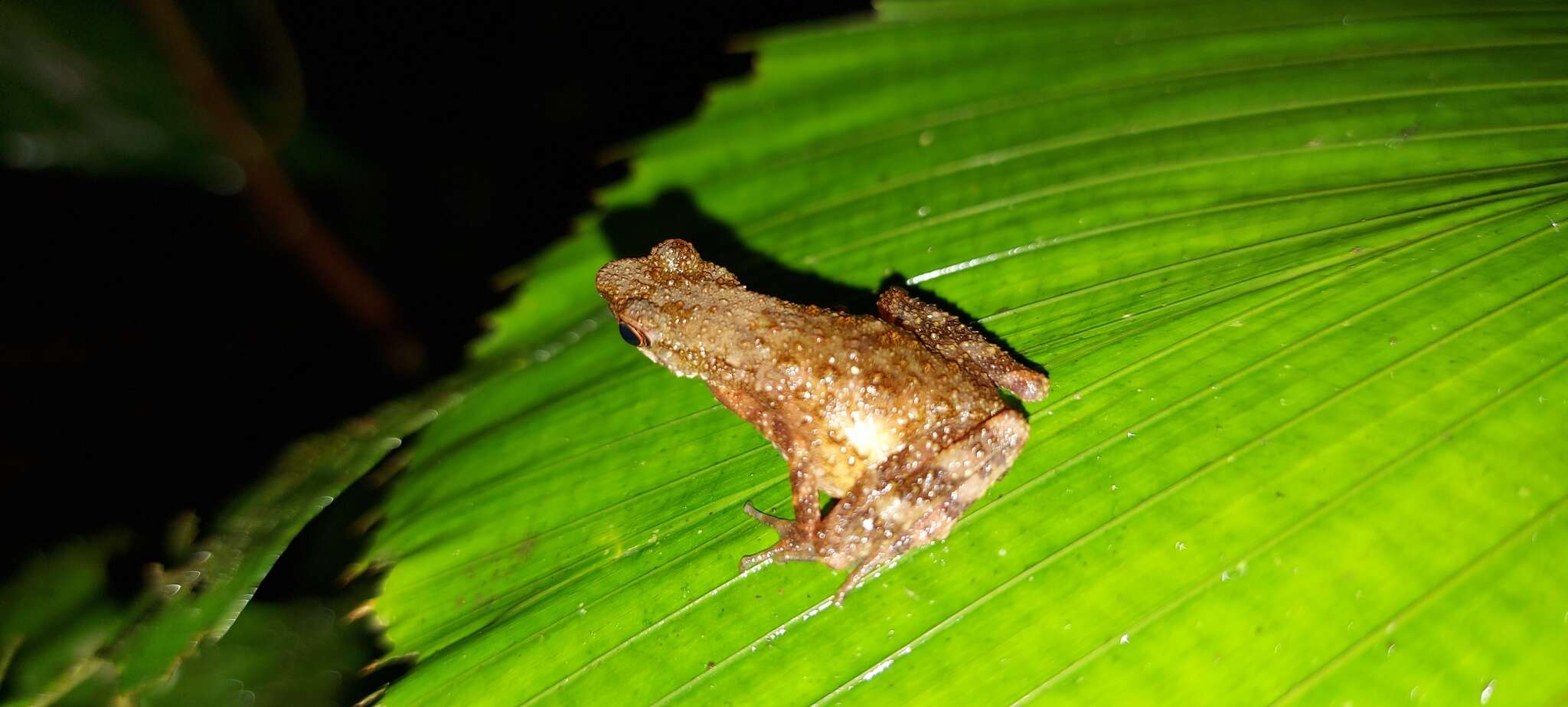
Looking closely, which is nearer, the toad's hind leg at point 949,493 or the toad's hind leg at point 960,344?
the toad's hind leg at point 949,493

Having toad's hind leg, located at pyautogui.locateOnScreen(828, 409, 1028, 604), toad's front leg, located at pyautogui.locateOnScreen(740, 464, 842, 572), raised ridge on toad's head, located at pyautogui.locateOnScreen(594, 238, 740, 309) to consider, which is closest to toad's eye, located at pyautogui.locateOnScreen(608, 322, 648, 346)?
raised ridge on toad's head, located at pyautogui.locateOnScreen(594, 238, 740, 309)

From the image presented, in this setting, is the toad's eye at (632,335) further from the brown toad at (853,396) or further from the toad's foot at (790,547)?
the toad's foot at (790,547)

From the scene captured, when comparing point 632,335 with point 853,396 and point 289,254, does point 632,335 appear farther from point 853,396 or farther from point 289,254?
point 289,254

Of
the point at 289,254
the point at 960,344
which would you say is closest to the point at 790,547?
the point at 960,344

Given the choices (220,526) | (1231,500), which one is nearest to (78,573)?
(220,526)

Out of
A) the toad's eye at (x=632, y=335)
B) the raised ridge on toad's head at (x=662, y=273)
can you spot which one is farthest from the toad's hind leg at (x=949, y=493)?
the raised ridge on toad's head at (x=662, y=273)
